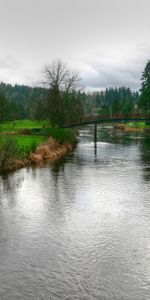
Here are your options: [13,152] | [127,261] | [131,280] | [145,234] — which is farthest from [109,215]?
[13,152]

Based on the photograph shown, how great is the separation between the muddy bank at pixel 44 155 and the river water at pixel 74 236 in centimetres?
312

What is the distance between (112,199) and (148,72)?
92965 mm

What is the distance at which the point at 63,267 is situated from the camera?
61.5 feet

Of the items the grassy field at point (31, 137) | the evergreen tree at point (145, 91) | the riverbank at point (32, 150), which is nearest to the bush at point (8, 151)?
the riverbank at point (32, 150)

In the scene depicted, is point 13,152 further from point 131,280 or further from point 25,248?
point 131,280

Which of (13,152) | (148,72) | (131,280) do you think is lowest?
(131,280)

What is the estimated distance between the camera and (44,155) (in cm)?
5397

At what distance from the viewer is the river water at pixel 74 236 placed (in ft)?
55.5

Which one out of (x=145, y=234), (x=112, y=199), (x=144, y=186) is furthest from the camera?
(x=144, y=186)

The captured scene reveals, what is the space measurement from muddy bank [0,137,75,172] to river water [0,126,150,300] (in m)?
3.12

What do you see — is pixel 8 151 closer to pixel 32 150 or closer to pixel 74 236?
pixel 32 150

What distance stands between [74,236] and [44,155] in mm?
31498

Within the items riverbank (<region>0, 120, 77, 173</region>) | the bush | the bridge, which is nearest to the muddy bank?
riverbank (<region>0, 120, 77, 173</region>)

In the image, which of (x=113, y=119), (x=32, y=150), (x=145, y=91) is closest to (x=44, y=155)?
(x=32, y=150)
